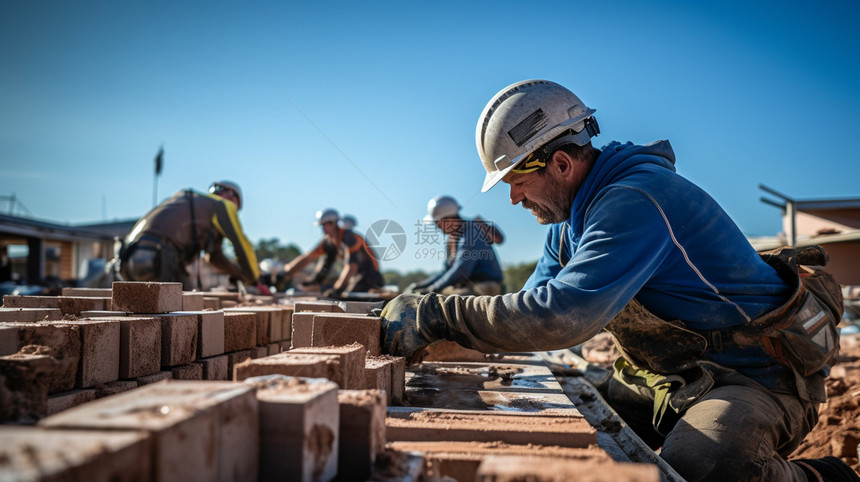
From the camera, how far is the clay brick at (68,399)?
2156mm

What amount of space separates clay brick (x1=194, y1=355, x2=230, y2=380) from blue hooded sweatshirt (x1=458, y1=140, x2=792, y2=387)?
4.66 ft

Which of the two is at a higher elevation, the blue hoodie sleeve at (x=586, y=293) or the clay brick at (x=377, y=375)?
the blue hoodie sleeve at (x=586, y=293)

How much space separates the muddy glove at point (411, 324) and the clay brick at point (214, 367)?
1.00 m

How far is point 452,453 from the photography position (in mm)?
1793

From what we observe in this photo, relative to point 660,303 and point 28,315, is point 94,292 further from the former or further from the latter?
point 660,303

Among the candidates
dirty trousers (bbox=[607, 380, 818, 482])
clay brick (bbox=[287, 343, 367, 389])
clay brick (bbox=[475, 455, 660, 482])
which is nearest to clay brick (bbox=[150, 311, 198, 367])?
clay brick (bbox=[287, 343, 367, 389])

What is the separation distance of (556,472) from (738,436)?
1.63 metres

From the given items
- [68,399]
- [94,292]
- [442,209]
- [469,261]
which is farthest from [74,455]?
[442,209]

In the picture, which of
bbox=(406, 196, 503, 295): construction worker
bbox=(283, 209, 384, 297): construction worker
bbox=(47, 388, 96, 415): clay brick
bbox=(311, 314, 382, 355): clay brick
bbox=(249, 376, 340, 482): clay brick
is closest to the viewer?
bbox=(249, 376, 340, 482): clay brick

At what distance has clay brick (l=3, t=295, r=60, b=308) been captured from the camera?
3.44 m

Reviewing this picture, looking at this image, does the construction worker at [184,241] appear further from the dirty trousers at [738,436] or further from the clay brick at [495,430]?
the dirty trousers at [738,436]

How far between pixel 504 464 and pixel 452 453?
619 millimetres

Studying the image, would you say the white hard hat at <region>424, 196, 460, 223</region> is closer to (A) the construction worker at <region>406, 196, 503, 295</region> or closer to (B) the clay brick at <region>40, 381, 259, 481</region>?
(A) the construction worker at <region>406, 196, 503, 295</region>

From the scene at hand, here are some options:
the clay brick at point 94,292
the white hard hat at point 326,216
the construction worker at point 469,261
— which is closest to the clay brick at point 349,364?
the clay brick at point 94,292
